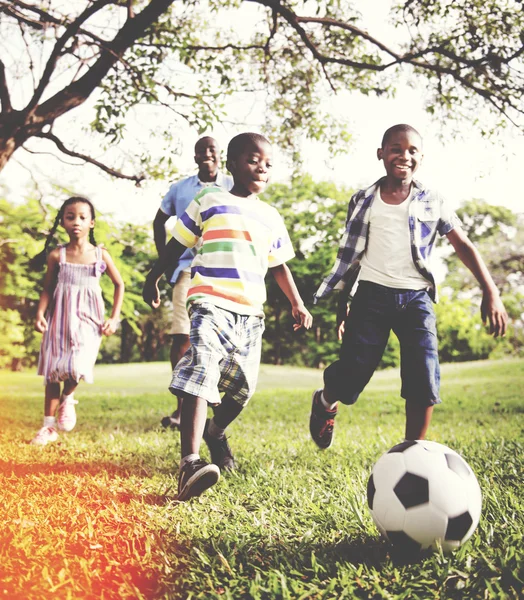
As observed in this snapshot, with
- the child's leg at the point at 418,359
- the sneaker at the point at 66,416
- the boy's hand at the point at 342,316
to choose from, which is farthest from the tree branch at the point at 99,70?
the child's leg at the point at 418,359

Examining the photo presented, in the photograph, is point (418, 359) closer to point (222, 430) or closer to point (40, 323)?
point (222, 430)

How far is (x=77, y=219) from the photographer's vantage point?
17.0ft

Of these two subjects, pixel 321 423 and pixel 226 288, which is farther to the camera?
pixel 321 423

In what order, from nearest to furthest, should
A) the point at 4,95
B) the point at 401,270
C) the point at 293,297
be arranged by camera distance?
the point at 401,270
the point at 293,297
the point at 4,95

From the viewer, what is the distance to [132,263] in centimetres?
3406

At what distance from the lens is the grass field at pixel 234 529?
2.01m

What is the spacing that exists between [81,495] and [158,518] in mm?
639

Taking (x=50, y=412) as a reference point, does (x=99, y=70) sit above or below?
above

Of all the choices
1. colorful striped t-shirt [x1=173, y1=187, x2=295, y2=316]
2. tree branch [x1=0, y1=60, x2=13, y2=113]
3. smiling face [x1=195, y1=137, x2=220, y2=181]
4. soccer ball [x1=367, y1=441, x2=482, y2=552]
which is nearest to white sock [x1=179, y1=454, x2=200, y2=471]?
colorful striped t-shirt [x1=173, y1=187, x2=295, y2=316]

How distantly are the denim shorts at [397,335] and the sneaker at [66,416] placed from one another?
2583mm

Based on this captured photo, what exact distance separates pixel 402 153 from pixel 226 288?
135 cm

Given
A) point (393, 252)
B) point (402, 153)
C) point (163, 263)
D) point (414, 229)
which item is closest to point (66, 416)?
point (163, 263)

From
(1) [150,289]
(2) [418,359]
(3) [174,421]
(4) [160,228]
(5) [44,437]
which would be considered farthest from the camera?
(3) [174,421]

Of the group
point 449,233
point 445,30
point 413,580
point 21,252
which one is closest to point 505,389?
point 445,30
